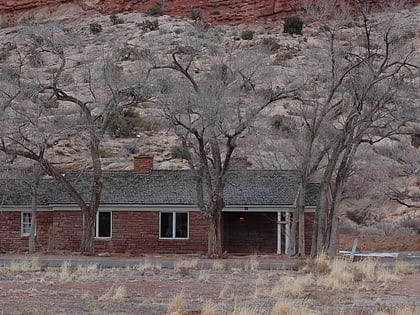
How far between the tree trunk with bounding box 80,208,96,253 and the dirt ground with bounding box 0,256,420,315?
6.75m

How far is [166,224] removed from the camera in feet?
122

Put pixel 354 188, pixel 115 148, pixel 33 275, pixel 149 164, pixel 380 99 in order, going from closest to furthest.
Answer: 1. pixel 33 275
2. pixel 380 99
3. pixel 149 164
4. pixel 354 188
5. pixel 115 148

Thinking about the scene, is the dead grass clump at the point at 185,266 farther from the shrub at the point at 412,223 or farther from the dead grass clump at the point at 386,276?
the shrub at the point at 412,223

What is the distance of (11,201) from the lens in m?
37.8

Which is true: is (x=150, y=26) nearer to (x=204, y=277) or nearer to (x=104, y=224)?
(x=104, y=224)

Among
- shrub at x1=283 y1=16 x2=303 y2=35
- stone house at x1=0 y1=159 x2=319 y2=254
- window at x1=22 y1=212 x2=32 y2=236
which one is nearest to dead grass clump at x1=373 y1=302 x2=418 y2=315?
stone house at x1=0 y1=159 x2=319 y2=254

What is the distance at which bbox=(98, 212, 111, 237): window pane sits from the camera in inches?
1471

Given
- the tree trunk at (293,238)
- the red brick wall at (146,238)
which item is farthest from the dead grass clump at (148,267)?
the red brick wall at (146,238)

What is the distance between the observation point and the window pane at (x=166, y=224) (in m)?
37.0

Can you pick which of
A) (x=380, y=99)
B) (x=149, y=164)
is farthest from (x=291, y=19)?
(x=380, y=99)

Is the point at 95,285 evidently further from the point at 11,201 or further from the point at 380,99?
the point at 11,201

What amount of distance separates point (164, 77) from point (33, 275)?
489 inches

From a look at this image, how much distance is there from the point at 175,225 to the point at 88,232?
418 centimetres

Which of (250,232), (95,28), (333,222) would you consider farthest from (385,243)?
(95,28)
